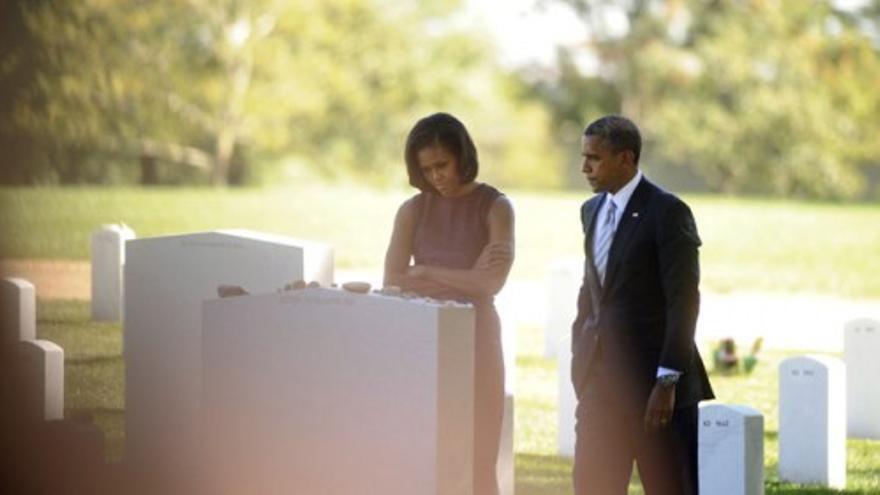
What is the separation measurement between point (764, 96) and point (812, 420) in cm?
3008

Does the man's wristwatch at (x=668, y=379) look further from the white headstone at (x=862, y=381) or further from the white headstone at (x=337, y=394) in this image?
the white headstone at (x=862, y=381)

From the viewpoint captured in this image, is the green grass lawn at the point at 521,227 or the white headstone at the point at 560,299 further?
the green grass lawn at the point at 521,227

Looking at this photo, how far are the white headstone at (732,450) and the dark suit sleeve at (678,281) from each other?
135 cm

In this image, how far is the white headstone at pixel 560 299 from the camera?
1326 centimetres

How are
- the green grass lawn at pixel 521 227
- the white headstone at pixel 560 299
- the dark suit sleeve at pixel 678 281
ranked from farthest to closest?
the green grass lawn at pixel 521 227 < the white headstone at pixel 560 299 < the dark suit sleeve at pixel 678 281

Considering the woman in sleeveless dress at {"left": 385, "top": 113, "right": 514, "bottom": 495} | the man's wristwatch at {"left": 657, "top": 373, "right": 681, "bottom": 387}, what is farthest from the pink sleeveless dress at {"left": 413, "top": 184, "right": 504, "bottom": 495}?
the man's wristwatch at {"left": 657, "top": 373, "right": 681, "bottom": 387}

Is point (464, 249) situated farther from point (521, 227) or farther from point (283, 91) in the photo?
point (283, 91)

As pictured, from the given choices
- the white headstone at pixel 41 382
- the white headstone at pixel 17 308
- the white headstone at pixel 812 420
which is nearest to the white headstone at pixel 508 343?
the white headstone at pixel 812 420

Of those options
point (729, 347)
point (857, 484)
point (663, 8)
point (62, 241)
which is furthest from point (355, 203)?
point (857, 484)

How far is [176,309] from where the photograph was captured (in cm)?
765

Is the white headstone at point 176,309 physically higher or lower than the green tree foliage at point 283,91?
lower

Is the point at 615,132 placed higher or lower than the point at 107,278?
higher

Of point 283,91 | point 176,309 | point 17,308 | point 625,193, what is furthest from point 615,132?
point 283,91

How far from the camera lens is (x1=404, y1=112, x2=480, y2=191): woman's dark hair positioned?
18.5 ft
